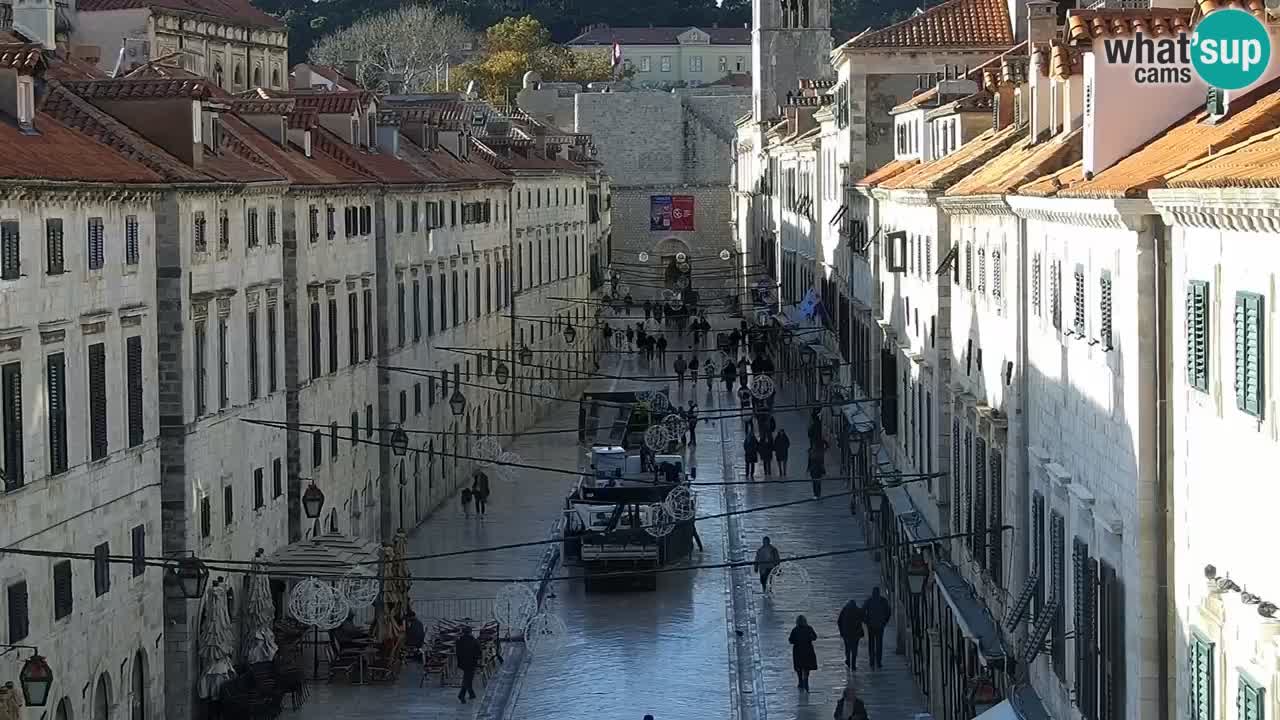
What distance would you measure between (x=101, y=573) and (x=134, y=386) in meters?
3.17

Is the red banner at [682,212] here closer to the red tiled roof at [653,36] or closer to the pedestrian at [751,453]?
the red tiled roof at [653,36]

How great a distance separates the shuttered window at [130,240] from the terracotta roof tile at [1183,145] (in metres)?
15.0

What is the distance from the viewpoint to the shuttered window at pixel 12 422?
27000 millimetres

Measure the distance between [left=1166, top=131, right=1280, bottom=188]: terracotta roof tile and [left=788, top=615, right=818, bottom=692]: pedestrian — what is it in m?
18.8

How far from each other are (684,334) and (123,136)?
244 ft

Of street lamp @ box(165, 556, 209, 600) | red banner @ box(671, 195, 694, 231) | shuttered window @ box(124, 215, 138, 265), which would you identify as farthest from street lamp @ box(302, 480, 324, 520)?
red banner @ box(671, 195, 694, 231)

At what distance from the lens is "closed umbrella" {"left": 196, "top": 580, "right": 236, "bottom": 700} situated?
33969 millimetres

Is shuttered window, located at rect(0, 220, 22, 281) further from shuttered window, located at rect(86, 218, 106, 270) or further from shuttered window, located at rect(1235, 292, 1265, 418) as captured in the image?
shuttered window, located at rect(1235, 292, 1265, 418)

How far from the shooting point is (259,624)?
3600 cm

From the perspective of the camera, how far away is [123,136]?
3478cm

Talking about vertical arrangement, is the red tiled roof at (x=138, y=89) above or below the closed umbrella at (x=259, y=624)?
above

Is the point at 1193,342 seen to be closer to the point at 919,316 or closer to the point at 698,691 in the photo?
the point at 698,691

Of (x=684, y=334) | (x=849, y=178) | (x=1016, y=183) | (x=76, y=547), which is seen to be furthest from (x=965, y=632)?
(x=684, y=334)

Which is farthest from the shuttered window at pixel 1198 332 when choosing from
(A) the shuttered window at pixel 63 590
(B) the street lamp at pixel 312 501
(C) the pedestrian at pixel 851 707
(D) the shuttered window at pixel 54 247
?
(B) the street lamp at pixel 312 501
